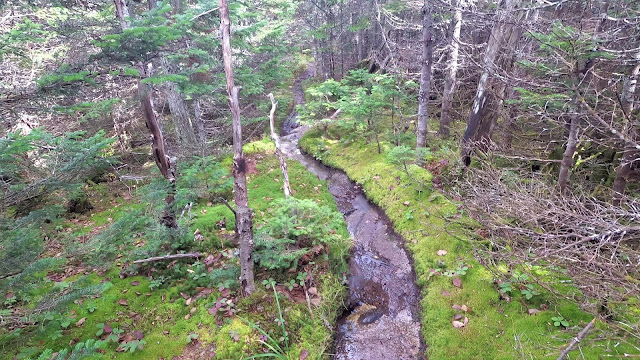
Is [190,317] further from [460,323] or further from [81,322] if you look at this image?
[460,323]

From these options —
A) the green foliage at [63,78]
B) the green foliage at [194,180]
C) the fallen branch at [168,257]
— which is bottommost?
the fallen branch at [168,257]

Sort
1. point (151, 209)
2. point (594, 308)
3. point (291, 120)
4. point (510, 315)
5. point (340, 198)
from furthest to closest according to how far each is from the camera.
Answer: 1. point (291, 120)
2. point (340, 198)
3. point (151, 209)
4. point (510, 315)
5. point (594, 308)

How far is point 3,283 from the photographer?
3316 mm

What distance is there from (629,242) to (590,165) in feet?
7.87

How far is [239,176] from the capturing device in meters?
5.12

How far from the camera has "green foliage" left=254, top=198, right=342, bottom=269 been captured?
5.97m

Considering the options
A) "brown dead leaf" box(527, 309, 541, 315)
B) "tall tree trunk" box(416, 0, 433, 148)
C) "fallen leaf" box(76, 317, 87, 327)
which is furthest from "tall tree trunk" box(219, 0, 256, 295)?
"tall tree trunk" box(416, 0, 433, 148)

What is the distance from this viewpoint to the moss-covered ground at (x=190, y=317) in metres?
4.70

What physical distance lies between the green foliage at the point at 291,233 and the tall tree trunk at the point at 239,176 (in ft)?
1.58

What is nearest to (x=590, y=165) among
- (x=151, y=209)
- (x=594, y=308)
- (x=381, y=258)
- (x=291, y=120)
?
(x=594, y=308)

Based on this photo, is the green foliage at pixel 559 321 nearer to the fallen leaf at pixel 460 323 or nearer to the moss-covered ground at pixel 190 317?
the fallen leaf at pixel 460 323

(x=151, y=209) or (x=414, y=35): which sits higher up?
(x=414, y=35)

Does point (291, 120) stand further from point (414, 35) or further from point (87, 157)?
point (87, 157)

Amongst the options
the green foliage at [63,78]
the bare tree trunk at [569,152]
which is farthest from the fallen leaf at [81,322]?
the bare tree trunk at [569,152]
